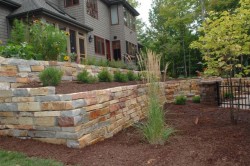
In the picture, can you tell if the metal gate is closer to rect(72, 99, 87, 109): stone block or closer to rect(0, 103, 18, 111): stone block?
rect(72, 99, 87, 109): stone block

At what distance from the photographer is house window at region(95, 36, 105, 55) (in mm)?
14814

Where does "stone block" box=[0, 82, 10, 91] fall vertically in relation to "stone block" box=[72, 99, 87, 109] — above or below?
above

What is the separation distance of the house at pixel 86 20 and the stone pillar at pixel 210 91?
2.75 m

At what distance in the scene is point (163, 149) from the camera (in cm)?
363

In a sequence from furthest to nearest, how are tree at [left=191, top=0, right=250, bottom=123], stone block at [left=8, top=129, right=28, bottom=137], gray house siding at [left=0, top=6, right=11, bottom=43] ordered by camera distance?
gray house siding at [left=0, top=6, right=11, bottom=43]
tree at [left=191, top=0, right=250, bottom=123]
stone block at [left=8, top=129, right=28, bottom=137]

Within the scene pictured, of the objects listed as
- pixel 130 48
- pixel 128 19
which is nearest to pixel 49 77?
pixel 130 48

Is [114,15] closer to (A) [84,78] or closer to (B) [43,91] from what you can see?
(A) [84,78]

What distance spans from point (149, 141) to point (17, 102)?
212 cm

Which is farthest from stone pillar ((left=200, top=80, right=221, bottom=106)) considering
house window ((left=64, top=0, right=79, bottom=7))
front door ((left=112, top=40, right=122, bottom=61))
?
front door ((left=112, top=40, right=122, bottom=61))

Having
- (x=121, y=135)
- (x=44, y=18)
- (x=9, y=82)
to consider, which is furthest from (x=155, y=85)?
(x=44, y=18)

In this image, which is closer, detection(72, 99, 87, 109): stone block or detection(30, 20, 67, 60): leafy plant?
detection(72, 99, 87, 109): stone block

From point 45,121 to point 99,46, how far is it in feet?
38.7

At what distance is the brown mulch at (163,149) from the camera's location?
3.19 meters

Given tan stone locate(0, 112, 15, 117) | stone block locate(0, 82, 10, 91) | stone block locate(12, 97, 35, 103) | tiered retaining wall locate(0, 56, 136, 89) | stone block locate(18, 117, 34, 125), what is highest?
tiered retaining wall locate(0, 56, 136, 89)
